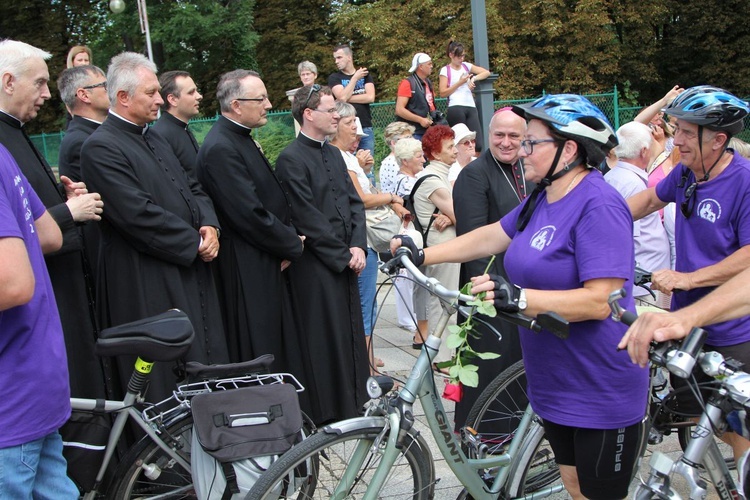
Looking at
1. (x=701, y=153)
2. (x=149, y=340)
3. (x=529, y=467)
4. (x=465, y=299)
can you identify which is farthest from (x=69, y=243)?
(x=701, y=153)

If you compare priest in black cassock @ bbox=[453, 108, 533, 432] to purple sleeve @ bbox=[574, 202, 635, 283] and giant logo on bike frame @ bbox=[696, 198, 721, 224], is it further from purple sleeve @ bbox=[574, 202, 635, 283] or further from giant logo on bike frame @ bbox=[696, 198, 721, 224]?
purple sleeve @ bbox=[574, 202, 635, 283]

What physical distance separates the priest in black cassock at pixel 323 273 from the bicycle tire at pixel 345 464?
1.99 meters

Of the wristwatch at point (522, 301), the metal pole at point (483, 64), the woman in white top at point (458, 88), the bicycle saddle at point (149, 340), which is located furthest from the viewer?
the woman in white top at point (458, 88)

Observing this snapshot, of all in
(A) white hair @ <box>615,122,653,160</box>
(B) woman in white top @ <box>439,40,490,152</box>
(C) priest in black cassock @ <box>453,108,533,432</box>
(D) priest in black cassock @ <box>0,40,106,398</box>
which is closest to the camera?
(D) priest in black cassock @ <box>0,40,106,398</box>

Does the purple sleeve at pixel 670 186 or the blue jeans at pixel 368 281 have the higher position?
the purple sleeve at pixel 670 186

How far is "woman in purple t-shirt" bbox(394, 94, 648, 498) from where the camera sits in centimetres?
279

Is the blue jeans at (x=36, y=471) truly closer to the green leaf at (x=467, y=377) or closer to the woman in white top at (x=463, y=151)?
the green leaf at (x=467, y=377)

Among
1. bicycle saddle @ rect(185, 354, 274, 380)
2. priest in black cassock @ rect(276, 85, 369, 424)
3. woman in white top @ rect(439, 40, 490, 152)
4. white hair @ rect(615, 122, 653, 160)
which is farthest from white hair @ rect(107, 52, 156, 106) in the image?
woman in white top @ rect(439, 40, 490, 152)

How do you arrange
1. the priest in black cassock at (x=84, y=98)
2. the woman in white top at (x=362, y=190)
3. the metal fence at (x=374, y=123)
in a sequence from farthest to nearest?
the metal fence at (x=374, y=123) → the woman in white top at (x=362, y=190) → the priest in black cassock at (x=84, y=98)

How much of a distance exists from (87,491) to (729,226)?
10.2 feet

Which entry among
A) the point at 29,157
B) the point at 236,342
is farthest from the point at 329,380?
the point at 29,157

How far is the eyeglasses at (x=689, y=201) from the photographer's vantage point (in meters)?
3.68

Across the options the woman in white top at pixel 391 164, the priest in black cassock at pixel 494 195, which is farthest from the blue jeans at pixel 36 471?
the woman in white top at pixel 391 164

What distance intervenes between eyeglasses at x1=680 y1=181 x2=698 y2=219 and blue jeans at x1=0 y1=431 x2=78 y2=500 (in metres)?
2.88
